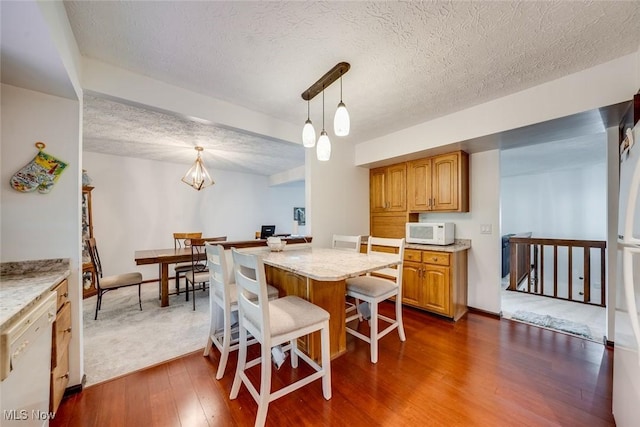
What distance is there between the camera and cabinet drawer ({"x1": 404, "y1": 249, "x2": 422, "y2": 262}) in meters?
2.96

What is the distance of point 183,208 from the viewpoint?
4.90m

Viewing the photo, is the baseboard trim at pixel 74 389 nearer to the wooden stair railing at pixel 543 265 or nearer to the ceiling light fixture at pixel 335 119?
the ceiling light fixture at pixel 335 119

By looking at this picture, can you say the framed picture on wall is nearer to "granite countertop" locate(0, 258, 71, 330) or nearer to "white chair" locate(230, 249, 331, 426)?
"white chair" locate(230, 249, 331, 426)

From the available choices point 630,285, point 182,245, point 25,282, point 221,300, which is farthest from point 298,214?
point 630,285

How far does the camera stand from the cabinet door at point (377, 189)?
3703mm

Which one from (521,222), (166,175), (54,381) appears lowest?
(54,381)

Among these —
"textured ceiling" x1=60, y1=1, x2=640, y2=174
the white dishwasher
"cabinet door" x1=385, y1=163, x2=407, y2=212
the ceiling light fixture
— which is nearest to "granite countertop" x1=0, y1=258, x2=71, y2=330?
the white dishwasher

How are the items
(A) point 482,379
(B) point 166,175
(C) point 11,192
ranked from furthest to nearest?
(B) point 166,175, (A) point 482,379, (C) point 11,192

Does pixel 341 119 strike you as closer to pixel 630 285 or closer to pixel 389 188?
pixel 630 285

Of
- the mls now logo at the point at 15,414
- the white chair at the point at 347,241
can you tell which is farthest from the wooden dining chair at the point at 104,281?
the white chair at the point at 347,241

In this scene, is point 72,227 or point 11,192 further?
point 72,227

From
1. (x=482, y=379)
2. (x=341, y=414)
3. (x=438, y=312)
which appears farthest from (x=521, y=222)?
(x=341, y=414)

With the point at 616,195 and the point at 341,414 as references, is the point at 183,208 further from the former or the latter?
the point at 616,195

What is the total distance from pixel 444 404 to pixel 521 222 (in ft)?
21.0
